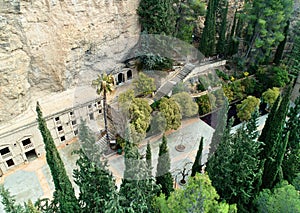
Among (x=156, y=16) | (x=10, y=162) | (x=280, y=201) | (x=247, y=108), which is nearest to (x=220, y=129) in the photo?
(x=280, y=201)

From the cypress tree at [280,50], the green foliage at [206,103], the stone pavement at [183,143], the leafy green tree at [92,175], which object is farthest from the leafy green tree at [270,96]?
the leafy green tree at [92,175]

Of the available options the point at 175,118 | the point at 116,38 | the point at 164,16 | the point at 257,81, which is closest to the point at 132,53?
the point at 116,38

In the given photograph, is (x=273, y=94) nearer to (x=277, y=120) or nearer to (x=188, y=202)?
(x=277, y=120)

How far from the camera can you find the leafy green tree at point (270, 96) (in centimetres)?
3097

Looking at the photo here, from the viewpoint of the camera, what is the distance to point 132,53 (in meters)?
30.7

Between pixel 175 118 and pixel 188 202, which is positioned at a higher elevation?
pixel 188 202

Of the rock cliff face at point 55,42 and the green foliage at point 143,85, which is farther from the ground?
the rock cliff face at point 55,42

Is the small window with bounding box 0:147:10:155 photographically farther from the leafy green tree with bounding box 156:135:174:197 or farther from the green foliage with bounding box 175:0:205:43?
the green foliage with bounding box 175:0:205:43

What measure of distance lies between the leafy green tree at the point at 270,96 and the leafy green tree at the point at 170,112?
11085mm

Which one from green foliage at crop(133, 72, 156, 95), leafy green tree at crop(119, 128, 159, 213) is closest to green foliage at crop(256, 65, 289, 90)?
green foliage at crop(133, 72, 156, 95)

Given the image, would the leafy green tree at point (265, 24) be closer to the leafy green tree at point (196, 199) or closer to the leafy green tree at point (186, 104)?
the leafy green tree at point (186, 104)

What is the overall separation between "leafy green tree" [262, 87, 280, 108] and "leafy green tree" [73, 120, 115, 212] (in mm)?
22565

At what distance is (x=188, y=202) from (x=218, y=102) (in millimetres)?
20190

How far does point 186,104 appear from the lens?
91.6 feet
